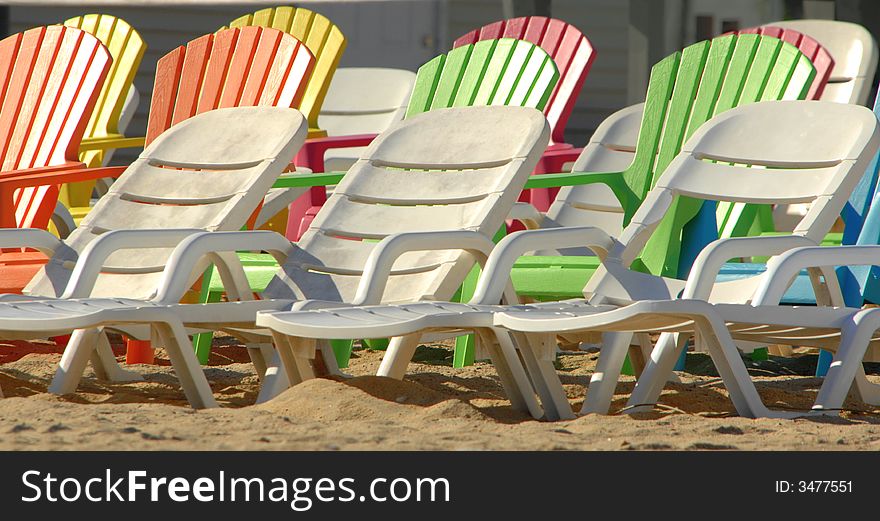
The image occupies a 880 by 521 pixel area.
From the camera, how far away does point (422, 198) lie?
461 cm

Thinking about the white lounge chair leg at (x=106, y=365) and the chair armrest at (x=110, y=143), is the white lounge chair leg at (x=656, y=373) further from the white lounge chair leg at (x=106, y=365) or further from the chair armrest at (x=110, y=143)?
the chair armrest at (x=110, y=143)

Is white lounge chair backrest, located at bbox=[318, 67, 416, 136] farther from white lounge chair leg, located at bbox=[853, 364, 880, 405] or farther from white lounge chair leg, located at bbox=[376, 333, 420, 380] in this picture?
white lounge chair leg, located at bbox=[853, 364, 880, 405]

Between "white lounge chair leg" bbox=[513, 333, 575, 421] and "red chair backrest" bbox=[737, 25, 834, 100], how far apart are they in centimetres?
182

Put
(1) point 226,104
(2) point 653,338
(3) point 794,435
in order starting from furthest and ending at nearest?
1. (1) point 226,104
2. (2) point 653,338
3. (3) point 794,435

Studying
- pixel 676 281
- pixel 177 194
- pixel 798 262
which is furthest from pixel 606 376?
pixel 177 194

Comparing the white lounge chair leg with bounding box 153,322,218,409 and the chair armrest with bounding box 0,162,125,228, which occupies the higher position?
the chair armrest with bounding box 0,162,125,228

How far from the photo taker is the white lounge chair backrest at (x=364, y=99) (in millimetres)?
7844

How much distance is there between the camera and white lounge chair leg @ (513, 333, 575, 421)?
3.79m

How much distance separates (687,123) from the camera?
5328mm

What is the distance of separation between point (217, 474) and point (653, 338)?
2.53 metres

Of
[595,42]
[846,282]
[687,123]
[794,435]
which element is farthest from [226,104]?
[595,42]

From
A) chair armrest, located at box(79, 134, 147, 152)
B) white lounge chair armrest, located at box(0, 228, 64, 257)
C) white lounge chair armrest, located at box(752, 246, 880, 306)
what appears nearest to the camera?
white lounge chair armrest, located at box(752, 246, 880, 306)

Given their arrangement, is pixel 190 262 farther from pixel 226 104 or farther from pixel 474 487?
pixel 226 104

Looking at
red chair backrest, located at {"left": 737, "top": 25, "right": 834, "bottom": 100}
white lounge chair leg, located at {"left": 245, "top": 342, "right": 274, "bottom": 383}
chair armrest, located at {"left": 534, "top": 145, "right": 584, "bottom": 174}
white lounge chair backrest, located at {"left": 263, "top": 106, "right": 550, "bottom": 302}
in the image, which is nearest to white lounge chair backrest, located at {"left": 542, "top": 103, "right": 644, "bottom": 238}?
chair armrest, located at {"left": 534, "top": 145, "right": 584, "bottom": 174}
